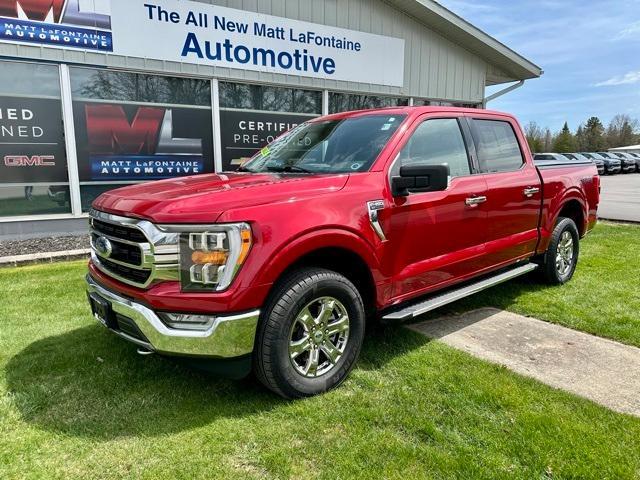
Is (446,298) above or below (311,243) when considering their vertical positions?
below

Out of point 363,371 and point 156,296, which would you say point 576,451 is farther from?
point 156,296

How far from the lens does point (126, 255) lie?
294 centimetres

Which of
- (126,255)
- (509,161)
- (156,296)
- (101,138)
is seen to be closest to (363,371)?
(156,296)

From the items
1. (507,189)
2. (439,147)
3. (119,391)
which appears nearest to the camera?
(119,391)

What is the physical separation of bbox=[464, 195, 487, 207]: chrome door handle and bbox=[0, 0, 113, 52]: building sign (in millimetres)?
7152

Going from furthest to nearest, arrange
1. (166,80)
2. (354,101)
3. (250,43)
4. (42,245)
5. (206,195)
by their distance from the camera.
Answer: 1. (354,101)
2. (250,43)
3. (166,80)
4. (42,245)
5. (206,195)

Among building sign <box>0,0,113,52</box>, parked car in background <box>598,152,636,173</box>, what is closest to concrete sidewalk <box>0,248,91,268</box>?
building sign <box>0,0,113,52</box>

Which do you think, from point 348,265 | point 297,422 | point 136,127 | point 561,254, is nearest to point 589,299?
point 561,254

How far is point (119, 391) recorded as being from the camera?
3.19 m

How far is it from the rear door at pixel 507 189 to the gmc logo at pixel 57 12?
6895 mm

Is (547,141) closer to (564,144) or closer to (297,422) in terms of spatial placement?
(564,144)

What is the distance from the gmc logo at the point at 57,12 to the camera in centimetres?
741

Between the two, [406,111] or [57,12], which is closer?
[406,111]

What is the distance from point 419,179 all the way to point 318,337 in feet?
4.24
